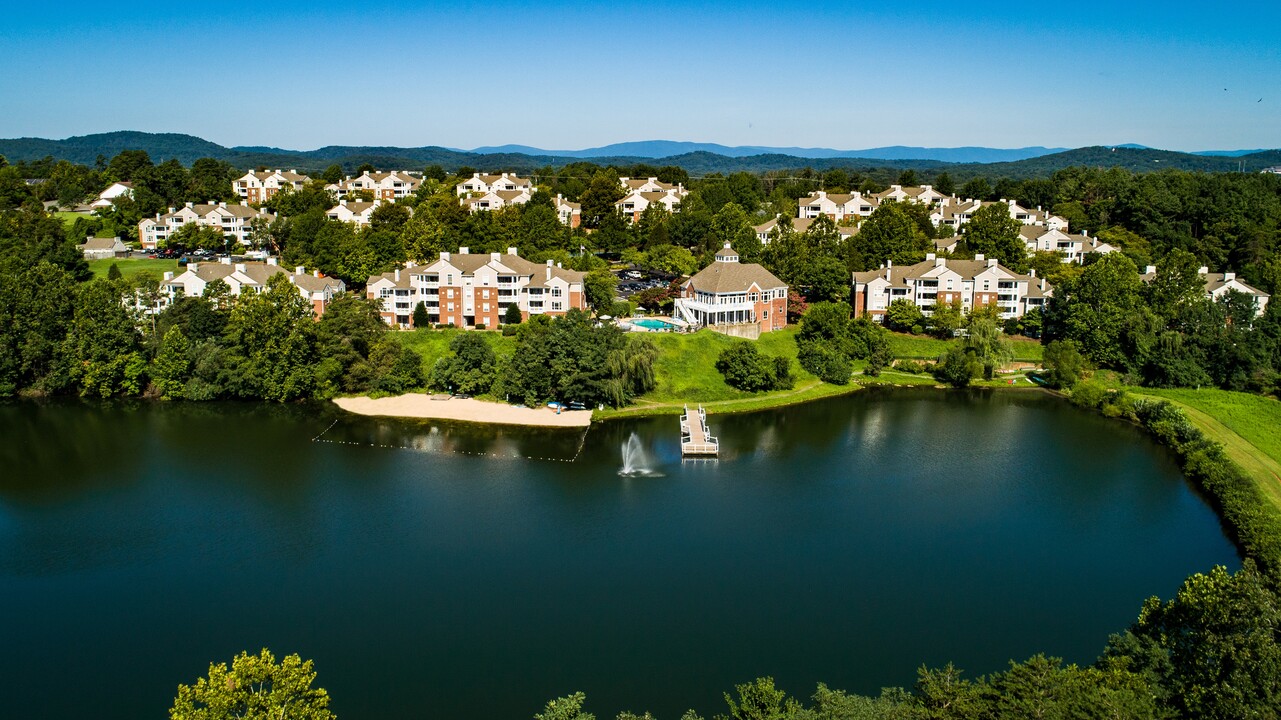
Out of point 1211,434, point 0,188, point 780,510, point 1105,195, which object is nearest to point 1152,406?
point 1211,434

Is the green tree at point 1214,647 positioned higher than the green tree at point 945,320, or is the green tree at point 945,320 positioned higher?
the green tree at point 945,320

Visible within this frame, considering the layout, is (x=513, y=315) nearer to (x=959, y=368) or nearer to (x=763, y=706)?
(x=959, y=368)

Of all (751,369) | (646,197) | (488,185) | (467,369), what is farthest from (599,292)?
(488,185)

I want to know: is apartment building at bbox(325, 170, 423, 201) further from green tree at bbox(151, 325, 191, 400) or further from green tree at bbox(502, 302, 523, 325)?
green tree at bbox(151, 325, 191, 400)

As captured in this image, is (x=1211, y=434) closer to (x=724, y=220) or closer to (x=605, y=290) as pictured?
(x=605, y=290)

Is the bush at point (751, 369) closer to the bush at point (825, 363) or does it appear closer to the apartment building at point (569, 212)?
the bush at point (825, 363)

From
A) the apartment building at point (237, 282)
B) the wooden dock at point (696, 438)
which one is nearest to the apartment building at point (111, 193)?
the apartment building at point (237, 282)
